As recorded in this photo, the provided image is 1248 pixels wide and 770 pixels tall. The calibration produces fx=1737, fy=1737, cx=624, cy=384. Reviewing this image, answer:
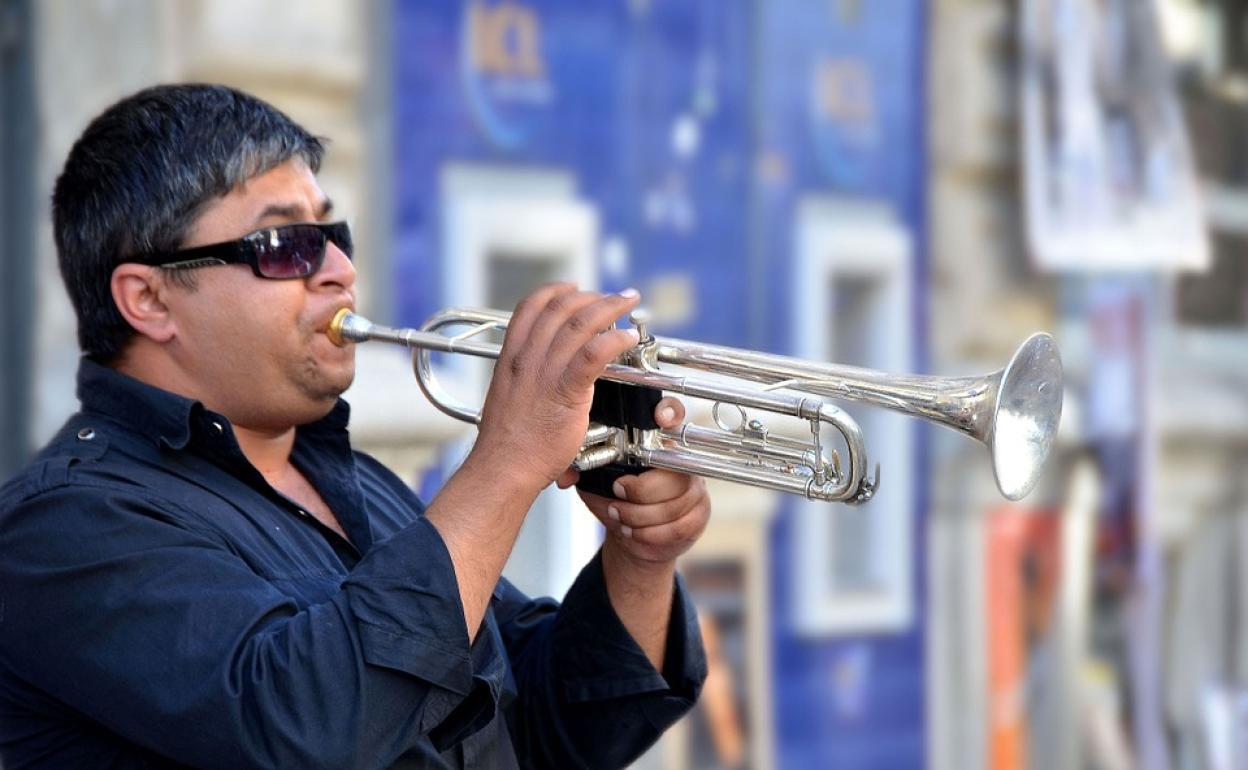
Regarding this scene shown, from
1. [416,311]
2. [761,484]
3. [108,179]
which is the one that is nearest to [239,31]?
[416,311]

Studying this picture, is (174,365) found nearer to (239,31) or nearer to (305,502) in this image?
(305,502)

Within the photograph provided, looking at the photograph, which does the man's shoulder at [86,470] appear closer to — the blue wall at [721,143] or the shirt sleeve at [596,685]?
Answer: the shirt sleeve at [596,685]

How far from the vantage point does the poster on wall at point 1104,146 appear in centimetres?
582

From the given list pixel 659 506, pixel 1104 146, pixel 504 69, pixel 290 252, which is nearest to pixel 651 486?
pixel 659 506

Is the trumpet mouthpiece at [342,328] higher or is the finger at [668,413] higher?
the trumpet mouthpiece at [342,328]

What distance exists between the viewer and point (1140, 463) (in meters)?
6.04

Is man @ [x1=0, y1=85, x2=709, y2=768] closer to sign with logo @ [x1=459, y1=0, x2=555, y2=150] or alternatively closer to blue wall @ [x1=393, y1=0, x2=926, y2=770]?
blue wall @ [x1=393, y1=0, x2=926, y2=770]

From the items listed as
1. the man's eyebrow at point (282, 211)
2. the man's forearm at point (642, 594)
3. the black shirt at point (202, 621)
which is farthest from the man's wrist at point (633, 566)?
the man's eyebrow at point (282, 211)

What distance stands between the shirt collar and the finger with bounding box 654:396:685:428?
54 centimetres

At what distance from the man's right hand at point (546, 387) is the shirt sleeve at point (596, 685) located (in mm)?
456

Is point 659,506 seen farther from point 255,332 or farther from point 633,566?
point 255,332

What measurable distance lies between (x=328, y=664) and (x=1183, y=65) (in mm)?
5371

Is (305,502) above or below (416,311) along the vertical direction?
below

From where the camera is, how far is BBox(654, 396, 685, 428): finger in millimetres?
2213
